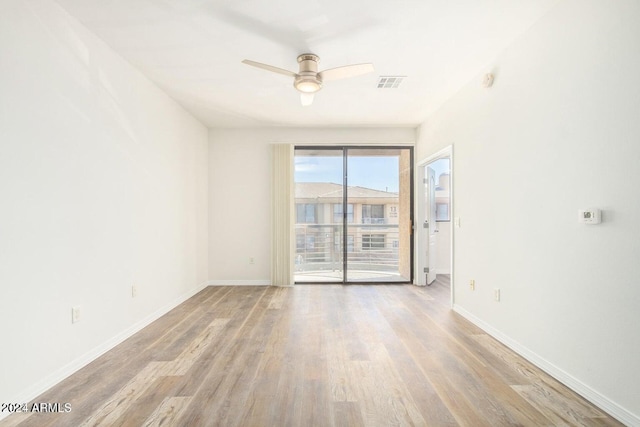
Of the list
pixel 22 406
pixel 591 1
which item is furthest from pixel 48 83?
pixel 591 1

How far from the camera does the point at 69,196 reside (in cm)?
221

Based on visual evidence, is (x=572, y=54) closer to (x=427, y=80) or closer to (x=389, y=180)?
(x=427, y=80)

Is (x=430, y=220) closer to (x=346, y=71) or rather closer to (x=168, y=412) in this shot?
(x=346, y=71)

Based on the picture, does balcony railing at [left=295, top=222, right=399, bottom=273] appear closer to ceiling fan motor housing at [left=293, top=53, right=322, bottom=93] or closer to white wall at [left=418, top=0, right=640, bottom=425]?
white wall at [left=418, top=0, right=640, bottom=425]

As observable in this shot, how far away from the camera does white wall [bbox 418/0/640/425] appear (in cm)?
167

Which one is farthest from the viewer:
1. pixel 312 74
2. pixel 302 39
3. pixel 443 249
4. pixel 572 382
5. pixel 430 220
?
pixel 443 249

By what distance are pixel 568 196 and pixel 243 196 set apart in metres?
4.23

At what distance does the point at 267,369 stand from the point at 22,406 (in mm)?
1428

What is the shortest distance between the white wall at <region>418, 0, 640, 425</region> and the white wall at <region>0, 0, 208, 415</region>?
3.40 m

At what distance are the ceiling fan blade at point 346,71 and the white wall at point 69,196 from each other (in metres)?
1.87

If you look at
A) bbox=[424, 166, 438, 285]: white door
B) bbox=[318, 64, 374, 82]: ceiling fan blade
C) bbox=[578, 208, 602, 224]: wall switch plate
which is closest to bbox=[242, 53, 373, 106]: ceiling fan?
bbox=[318, 64, 374, 82]: ceiling fan blade

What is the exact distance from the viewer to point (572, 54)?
79.0 inches

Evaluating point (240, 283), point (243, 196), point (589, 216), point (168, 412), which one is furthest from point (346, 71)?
point (240, 283)

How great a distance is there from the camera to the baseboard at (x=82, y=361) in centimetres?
187
